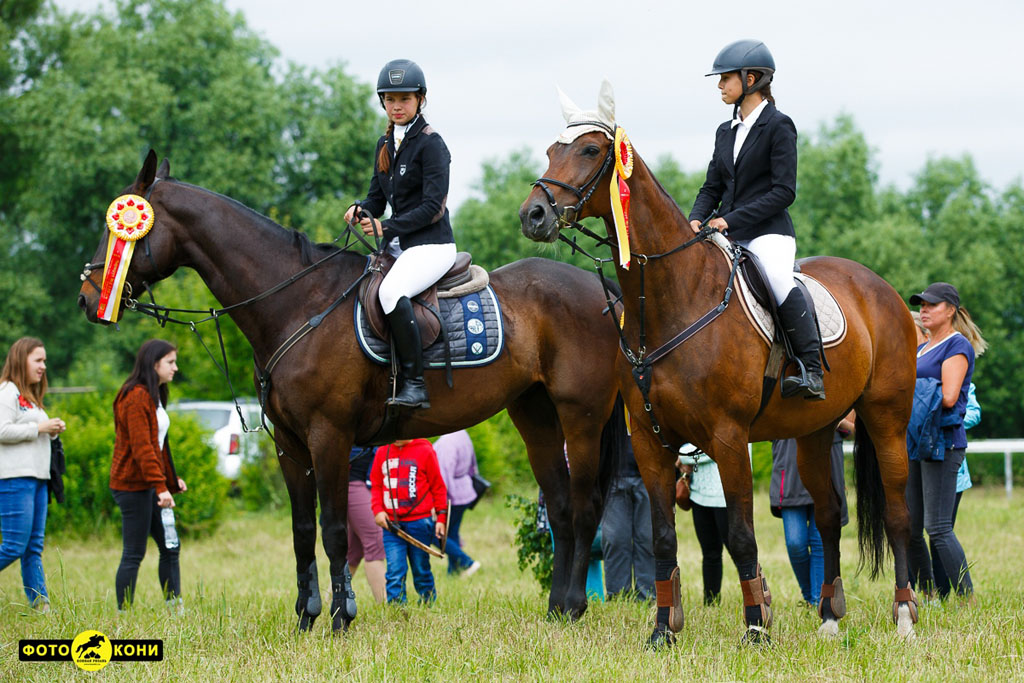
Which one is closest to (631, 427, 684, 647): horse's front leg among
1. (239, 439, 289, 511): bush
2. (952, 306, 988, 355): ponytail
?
(952, 306, 988, 355): ponytail

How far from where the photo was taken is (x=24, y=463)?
8164 mm

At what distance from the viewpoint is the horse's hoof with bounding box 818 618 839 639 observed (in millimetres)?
6591

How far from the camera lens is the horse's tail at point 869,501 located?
7.70m

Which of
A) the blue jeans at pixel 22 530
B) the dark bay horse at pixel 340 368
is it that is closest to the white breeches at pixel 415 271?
the dark bay horse at pixel 340 368

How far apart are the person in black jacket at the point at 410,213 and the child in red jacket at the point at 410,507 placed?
90.0 inches

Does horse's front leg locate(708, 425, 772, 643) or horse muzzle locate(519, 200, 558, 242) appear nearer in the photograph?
horse muzzle locate(519, 200, 558, 242)

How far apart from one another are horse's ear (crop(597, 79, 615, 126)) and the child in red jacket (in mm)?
3859

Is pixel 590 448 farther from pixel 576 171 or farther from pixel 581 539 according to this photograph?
pixel 576 171

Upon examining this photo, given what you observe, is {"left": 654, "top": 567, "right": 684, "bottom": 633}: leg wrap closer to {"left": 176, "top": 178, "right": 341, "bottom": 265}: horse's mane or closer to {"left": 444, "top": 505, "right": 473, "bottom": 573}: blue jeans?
{"left": 176, "top": 178, "right": 341, "bottom": 265}: horse's mane

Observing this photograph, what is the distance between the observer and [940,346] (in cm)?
789

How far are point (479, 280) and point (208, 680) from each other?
3.17 m

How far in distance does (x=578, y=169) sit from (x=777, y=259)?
1.39 metres

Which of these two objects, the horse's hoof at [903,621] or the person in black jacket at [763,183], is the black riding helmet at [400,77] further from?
the horse's hoof at [903,621]

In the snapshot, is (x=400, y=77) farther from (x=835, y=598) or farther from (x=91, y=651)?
(x=835, y=598)
